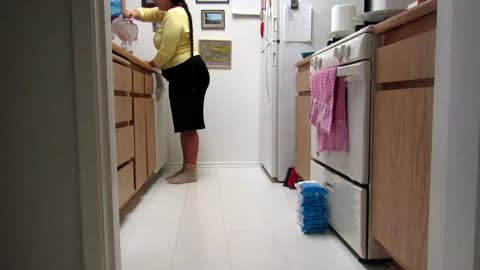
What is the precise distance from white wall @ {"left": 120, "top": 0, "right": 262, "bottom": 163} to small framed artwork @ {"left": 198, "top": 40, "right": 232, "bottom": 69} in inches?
1.7

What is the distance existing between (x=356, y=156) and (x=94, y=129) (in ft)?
3.23

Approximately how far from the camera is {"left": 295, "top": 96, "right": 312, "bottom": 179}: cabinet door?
7.79 ft

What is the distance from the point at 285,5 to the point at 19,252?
93.6 inches

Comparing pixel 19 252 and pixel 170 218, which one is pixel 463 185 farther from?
pixel 170 218

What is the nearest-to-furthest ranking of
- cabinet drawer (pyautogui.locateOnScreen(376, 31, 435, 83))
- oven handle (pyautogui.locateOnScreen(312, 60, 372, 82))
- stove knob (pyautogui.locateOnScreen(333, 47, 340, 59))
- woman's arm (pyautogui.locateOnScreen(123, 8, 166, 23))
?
cabinet drawer (pyautogui.locateOnScreen(376, 31, 435, 83)) < oven handle (pyautogui.locateOnScreen(312, 60, 372, 82)) < stove knob (pyautogui.locateOnScreen(333, 47, 340, 59)) < woman's arm (pyautogui.locateOnScreen(123, 8, 166, 23))

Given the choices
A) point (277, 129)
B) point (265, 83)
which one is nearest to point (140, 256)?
point (277, 129)

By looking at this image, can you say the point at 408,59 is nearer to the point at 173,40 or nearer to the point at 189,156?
the point at 173,40

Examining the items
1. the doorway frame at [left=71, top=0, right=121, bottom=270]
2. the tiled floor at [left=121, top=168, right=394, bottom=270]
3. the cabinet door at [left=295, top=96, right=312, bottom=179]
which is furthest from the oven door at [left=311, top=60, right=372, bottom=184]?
the doorway frame at [left=71, top=0, right=121, bottom=270]

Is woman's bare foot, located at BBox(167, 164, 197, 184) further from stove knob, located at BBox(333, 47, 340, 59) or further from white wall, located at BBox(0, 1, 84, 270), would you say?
white wall, located at BBox(0, 1, 84, 270)

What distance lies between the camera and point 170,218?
207 cm

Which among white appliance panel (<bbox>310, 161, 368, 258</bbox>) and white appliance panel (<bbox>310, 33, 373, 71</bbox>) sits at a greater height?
white appliance panel (<bbox>310, 33, 373, 71</bbox>)

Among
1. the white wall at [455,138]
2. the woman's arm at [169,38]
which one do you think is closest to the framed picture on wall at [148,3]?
the woman's arm at [169,38]

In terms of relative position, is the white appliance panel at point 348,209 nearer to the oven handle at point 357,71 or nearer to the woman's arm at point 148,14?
the oven handle at point 357,71

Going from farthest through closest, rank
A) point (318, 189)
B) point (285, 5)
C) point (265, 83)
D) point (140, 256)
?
point (265, 83) < point (285, 5) < point (318, 189) < point (140, 256)
